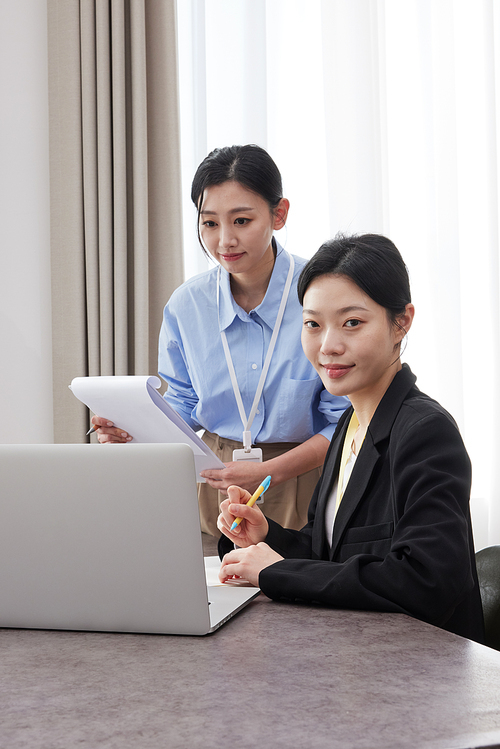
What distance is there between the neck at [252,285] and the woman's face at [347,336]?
581 millimetres

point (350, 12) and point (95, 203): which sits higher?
point (350, 12)

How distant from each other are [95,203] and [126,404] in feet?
5.08

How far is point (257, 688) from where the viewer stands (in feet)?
2.05

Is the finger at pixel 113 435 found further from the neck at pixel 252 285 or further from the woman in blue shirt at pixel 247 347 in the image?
the neck at pixel 252 285

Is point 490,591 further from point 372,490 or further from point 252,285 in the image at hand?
point 252,285

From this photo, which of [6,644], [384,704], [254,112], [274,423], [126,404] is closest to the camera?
[384,704]

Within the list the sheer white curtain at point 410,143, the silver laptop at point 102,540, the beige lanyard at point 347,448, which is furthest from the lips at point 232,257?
the sheer white curtain at point 410,143

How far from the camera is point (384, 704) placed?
1.92 feet

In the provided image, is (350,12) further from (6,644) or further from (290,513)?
(6,644)

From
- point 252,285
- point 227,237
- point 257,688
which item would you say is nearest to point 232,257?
point 227,237

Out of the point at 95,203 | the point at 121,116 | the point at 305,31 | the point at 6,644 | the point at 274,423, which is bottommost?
the point at 6,644

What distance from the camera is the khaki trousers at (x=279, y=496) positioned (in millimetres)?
1721

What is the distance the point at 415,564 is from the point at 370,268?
19.1 inches

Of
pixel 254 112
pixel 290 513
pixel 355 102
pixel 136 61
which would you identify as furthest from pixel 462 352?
pixel 136 61
